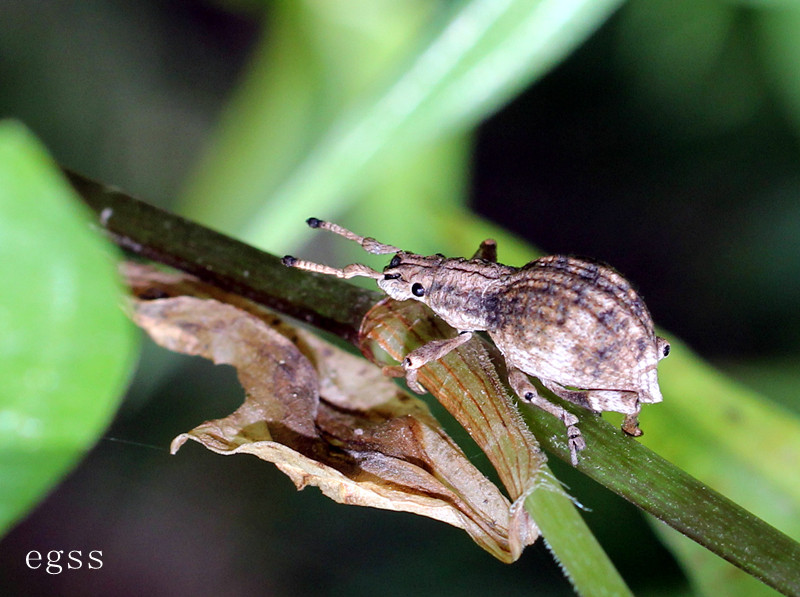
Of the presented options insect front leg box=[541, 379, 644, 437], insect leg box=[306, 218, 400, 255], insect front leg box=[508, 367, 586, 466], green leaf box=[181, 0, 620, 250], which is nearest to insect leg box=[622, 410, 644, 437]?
insect front leg box=[541, 379, 644, 437]

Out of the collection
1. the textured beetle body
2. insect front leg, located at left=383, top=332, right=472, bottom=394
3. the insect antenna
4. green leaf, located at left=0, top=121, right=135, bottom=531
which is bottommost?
green leaf, located at left=0, top=121, right=135, bottom=531

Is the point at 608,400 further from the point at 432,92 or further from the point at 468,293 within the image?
the point at 432,92

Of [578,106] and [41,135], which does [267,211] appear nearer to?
[41,135]

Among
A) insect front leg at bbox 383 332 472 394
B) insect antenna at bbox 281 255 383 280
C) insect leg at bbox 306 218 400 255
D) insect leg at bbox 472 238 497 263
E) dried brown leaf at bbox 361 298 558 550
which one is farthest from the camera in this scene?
insect leg at bbox 472 238 497 263

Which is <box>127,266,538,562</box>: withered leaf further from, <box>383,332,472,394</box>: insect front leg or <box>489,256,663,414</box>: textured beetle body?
<box>489,256,663,414</box>: textured beetle body

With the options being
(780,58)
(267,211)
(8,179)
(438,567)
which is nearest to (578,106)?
(780,58)

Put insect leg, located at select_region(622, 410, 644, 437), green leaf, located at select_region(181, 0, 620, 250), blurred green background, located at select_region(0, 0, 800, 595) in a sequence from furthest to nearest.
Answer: blurred green background, located at select_region(0, 0, 800, 595) < green leaf, located at select_region(181, 0, 620, 250) < insect leg, located at select_region(622, 410, 644, 437)

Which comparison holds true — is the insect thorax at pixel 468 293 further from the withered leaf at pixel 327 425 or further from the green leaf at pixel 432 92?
the green leaf at pixel 432 92
